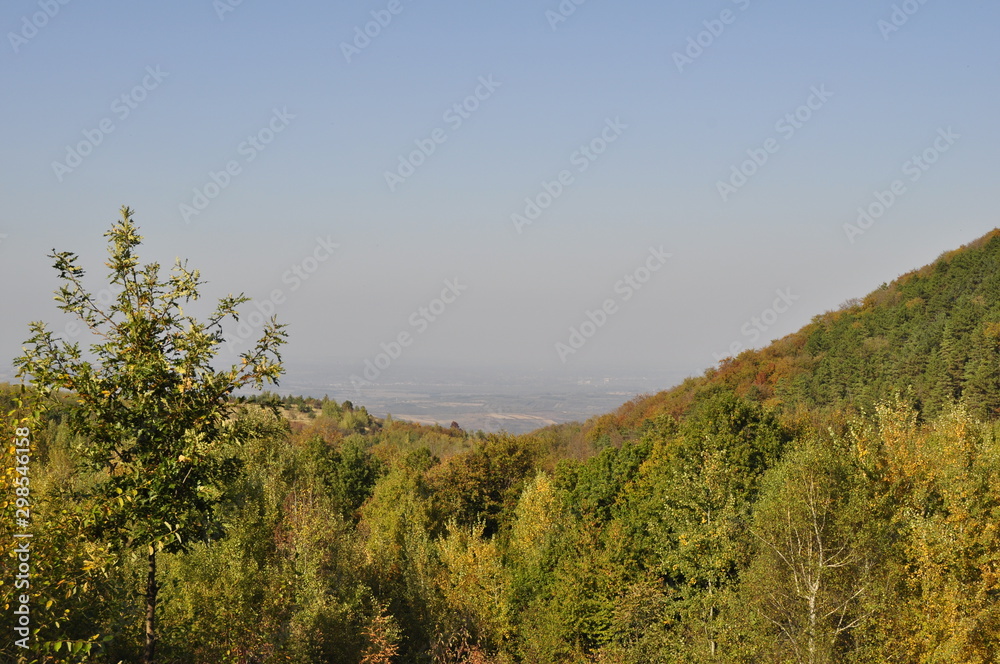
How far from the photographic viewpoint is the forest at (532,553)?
8984 millimetres

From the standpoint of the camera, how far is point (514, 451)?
56.3 m

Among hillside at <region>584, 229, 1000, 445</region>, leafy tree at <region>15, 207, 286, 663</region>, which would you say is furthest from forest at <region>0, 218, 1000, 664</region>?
hillside at <region>584, 229, 1000, 445</region>

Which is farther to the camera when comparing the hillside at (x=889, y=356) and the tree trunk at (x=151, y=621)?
the hillside at (x=889, y=356)

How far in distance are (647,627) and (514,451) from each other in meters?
33.9

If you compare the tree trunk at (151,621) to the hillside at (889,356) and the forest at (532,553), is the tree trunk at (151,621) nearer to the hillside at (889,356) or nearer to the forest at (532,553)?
the forest at (532,553)

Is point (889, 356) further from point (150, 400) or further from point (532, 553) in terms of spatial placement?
point (150, 400)

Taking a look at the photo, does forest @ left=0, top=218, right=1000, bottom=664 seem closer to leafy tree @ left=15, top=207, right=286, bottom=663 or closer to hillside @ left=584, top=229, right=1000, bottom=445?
leafy tree @ left=15, top=207, right=286, bottom=663

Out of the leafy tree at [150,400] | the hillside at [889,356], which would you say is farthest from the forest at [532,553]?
the hillside at [889,356]

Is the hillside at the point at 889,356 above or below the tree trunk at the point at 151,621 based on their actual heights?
above

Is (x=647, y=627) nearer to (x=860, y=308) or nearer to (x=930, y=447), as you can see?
(x=930, y=447)

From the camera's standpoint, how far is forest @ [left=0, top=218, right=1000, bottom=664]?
8.98m

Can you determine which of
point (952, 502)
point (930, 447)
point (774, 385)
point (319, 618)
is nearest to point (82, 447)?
point (319, 618)

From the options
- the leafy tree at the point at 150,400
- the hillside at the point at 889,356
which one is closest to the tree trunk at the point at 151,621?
the leafy tree at the point at 150,400

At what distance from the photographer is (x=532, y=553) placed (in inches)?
1224
